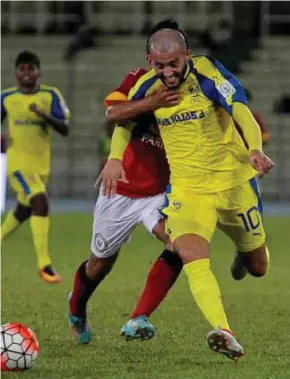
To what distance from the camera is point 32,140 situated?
37.4ft

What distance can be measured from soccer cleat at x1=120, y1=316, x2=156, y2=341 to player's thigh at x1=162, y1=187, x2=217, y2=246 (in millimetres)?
613

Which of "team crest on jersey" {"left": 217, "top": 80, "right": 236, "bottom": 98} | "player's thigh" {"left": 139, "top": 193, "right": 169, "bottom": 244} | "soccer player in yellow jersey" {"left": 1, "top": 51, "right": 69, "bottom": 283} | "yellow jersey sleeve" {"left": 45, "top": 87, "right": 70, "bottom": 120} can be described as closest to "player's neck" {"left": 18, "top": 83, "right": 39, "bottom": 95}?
"soccer player in yellow jersey" {"left": 1, "top": 51, "right": 69, "bottom": 283}

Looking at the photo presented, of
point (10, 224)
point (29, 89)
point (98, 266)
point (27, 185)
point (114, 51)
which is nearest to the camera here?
point (98, 266)

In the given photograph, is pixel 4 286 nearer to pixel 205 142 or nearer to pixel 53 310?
pixel 53 310

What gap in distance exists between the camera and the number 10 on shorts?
6656 millimetres

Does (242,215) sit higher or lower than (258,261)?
higher

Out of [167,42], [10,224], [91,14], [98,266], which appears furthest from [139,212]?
[91,14]

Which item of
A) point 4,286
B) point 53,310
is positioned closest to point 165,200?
point 53,310

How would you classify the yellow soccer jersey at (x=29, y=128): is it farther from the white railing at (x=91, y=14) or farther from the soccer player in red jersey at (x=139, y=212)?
the white railing at (x=91, y=14)

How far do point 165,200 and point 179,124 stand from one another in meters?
0.49

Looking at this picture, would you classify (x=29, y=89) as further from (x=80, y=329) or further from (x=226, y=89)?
(x=226, y=89)

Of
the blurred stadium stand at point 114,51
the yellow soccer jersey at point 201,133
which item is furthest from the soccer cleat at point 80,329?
the blurred stadium stand at point 114,51

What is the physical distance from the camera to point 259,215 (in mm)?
6781

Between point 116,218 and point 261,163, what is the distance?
1347mm
